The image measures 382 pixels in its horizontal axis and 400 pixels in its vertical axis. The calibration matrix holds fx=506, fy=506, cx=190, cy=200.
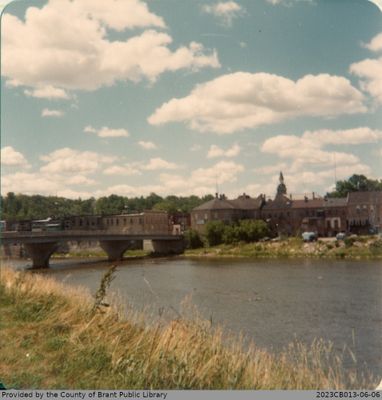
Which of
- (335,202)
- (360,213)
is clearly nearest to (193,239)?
(335,202)

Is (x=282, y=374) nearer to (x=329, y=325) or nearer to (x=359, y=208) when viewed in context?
(x=329, y=325)

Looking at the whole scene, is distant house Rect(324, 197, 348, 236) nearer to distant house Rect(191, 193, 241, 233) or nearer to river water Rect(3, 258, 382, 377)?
distant house Rect(191, 193, 241, 233)

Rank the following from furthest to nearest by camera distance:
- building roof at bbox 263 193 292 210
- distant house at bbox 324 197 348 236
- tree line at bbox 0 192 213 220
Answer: building roof at bbox 263 193 292 210
distant house at bbox 324 197 348 236
tree line at bbox 0 192 213 220

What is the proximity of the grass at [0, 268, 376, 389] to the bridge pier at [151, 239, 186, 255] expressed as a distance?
54002 millimetres

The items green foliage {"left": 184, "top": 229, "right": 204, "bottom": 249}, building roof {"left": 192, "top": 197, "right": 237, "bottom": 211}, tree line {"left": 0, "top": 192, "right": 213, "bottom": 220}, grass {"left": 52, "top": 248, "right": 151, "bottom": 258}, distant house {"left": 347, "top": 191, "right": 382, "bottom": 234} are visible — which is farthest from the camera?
building roof {"left": 192, "top": 197, "right": 237, "bottom": 211}

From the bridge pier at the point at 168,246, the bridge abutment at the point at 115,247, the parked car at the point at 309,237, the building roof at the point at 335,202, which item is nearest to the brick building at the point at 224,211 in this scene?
the bridge pier at the point at 168,246

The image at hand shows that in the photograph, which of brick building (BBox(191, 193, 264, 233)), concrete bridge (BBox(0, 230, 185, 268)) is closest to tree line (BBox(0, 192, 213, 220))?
concrete bridge (BBox(0, 230, 185, 268))

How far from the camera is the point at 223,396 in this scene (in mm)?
8031

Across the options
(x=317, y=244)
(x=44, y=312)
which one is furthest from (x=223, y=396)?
(x=317, y=244)

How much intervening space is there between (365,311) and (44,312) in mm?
14447

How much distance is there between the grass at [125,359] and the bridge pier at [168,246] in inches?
2126

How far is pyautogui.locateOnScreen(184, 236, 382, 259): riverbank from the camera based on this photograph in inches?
1986

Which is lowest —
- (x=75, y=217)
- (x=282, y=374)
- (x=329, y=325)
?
(x=329, y=325)

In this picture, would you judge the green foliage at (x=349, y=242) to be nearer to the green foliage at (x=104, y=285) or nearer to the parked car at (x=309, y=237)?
the parked car at (x=309, y=237)
